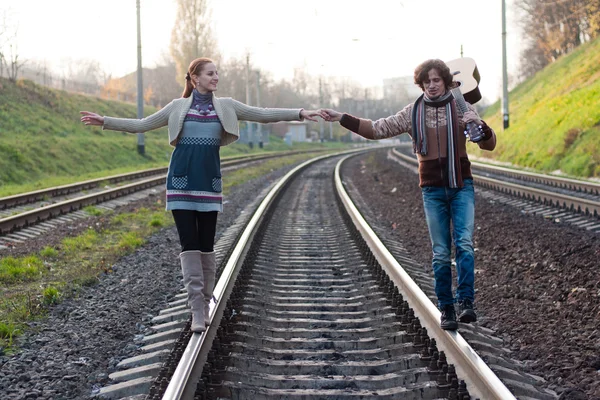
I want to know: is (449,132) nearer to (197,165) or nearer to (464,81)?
(464,81)

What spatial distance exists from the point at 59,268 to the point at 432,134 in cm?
518

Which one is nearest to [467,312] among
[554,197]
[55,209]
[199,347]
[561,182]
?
[199,347]

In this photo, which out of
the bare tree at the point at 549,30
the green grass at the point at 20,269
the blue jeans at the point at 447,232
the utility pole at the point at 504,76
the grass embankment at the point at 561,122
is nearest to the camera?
the blue jeans at the point at 447,232

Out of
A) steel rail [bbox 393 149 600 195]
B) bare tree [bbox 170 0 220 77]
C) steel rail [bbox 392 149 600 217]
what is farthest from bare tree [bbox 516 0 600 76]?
steel rail [bbox 392 149 600 217]

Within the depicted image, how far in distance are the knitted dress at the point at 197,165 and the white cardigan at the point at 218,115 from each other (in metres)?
0.05

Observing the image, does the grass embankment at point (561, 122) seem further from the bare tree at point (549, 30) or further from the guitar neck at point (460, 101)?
the guitar neck at point (460, 101)

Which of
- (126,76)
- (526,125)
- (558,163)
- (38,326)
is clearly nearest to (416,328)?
(38,326)

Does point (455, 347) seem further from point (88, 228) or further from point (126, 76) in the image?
point (126, 76)

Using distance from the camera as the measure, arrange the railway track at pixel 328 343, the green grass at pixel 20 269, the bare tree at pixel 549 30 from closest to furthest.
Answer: the railway track at pixel 328 343 → the green grass at pixel 20 269 → the bare tree at pixel 549 30

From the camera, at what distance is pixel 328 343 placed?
4840mm

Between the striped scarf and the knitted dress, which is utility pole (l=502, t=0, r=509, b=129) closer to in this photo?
the striped scarf

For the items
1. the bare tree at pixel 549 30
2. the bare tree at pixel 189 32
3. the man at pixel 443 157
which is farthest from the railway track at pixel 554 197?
the bare tree at pixel 189 32

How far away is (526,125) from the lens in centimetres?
3062

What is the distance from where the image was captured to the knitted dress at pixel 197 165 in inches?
194
